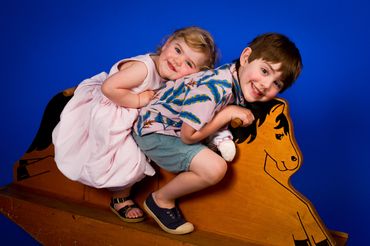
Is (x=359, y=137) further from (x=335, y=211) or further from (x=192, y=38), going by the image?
(x=192, y=38)

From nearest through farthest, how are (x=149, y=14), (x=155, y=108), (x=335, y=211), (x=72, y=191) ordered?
(x=155, y=108) → (x=72, y=191) → (x=335, y=211) → (x=149, y=14)

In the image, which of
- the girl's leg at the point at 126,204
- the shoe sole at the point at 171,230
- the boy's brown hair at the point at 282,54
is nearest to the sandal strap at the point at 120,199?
the girl's leg at the point at 126,204

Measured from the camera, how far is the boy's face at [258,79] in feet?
5.97

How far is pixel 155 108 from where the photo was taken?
77.1 inches

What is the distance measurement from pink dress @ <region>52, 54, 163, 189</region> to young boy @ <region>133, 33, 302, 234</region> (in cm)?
5

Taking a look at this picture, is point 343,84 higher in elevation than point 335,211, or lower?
higher

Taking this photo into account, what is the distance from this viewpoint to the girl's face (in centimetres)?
200

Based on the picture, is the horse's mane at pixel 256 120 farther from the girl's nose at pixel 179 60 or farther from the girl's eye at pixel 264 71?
the girl's nose at pixel 179 60

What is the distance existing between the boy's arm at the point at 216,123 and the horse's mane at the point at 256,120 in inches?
1.4

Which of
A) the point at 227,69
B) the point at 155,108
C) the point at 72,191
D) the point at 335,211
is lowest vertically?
the point at 335,211

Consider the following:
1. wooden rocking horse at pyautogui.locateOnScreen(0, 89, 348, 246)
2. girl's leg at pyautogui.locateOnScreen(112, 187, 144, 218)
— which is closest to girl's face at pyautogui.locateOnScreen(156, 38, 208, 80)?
wooden rocking horse at pyautogui.locateOnScreen(0, 89, 348, 246)

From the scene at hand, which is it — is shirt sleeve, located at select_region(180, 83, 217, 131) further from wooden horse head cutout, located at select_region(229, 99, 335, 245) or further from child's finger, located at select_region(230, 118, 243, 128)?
wooden horse head cutout, located at select_region(229, 99, 335, 245)

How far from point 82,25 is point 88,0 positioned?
0.52ft

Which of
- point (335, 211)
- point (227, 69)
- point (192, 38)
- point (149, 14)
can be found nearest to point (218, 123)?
point (227, 69)
